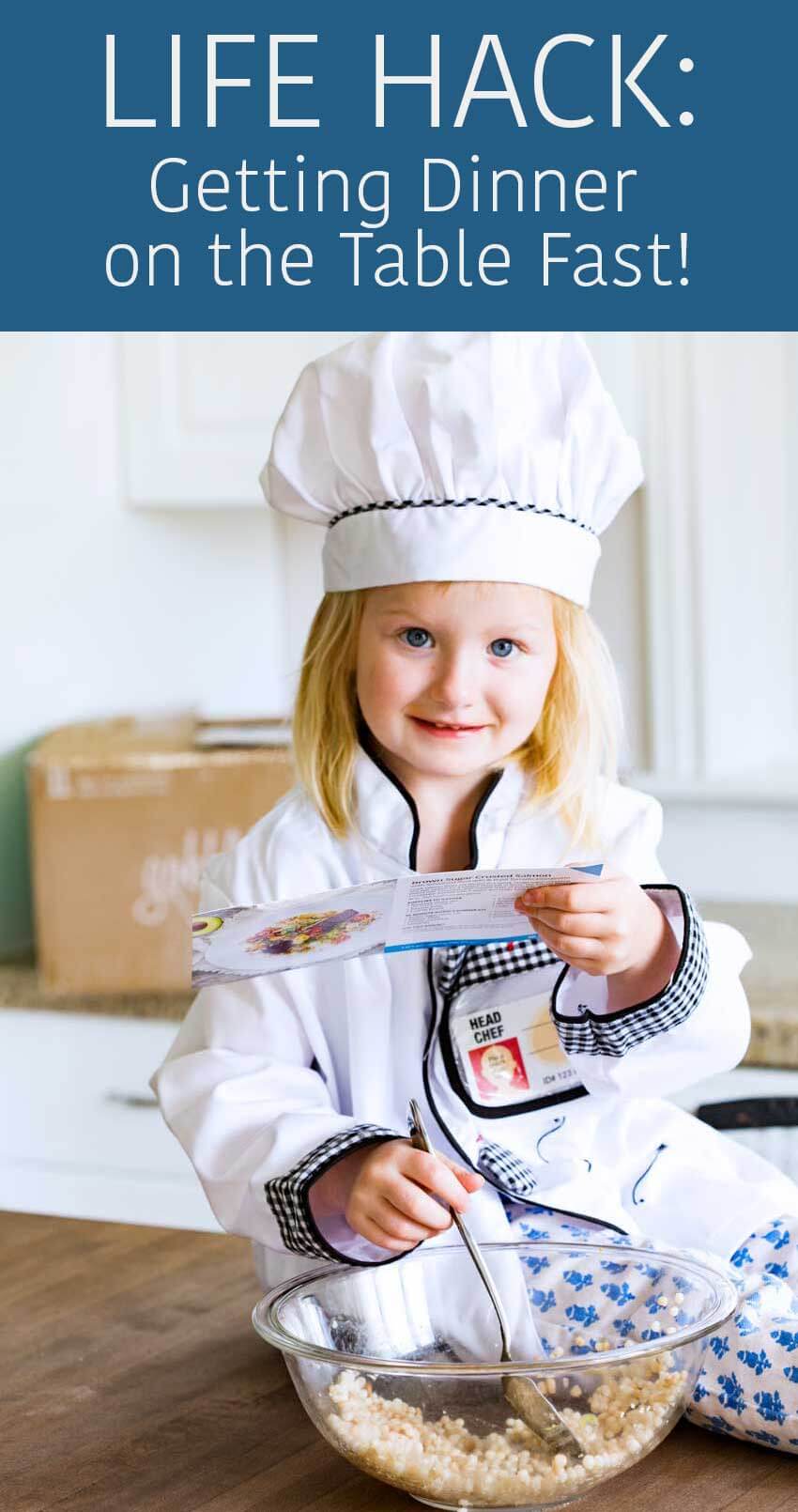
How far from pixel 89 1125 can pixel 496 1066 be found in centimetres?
131

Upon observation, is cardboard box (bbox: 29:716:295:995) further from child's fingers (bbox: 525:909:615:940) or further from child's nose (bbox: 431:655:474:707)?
child's fingers (bbox: 525:909:615:940)

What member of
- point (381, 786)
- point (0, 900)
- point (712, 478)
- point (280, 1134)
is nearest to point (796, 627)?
point (712, 478)

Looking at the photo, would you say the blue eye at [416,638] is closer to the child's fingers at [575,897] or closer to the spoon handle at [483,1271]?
the child's fingers at [575,897]

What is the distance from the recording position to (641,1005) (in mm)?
1074

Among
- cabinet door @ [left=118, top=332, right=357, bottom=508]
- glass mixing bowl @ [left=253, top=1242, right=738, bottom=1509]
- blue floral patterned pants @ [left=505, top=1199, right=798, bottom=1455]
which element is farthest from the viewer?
cabinet door @ [left=118, top=332, right=357, bottom=508]

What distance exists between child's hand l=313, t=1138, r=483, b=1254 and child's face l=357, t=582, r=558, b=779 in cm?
30

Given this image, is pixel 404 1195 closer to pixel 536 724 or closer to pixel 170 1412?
pixel 170 1412

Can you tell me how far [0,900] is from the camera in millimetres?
2609

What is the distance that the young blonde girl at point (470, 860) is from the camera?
1.11m
